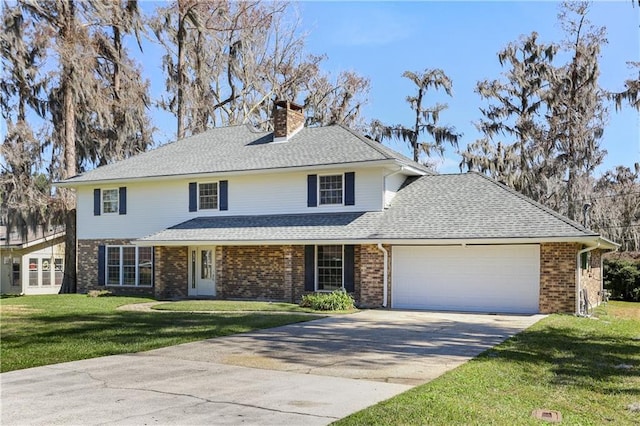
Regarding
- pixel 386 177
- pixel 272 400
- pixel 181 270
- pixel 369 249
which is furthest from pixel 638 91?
pixel 272 400

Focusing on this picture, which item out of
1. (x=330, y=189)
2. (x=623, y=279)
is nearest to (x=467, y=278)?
(x=330, y=189)

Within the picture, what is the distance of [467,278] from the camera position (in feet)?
57.1

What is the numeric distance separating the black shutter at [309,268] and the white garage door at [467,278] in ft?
8.68

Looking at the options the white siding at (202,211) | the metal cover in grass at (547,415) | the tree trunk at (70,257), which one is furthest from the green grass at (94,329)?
the metal cover in grass at (547,415)

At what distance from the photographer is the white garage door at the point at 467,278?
658 inches

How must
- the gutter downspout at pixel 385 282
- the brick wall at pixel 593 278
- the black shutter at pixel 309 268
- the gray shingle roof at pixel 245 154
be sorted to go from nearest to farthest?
the gutter downspout at pixel 385 282, the brick wall at pixel 593 278, the black shutter at pixel 309 268, the gray shingle roof at pixel 245 154

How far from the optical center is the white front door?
21.4 meters

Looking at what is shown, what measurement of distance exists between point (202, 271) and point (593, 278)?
46.4 ft

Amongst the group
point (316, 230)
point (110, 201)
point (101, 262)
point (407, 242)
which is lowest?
point (101, 262)

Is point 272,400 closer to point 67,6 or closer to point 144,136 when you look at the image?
point 67,6

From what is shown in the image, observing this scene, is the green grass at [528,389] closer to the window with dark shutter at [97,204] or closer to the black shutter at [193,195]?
the black shutter at [193,195]

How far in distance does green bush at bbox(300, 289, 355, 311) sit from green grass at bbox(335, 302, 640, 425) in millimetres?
6408

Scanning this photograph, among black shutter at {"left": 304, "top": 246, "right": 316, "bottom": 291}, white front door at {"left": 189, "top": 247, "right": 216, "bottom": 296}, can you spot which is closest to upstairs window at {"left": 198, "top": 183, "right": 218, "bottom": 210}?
white front door at {"left": 189, "top": 247, "right": 216, "bottom": 296}

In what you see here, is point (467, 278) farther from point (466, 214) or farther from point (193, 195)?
point (193, 195)
